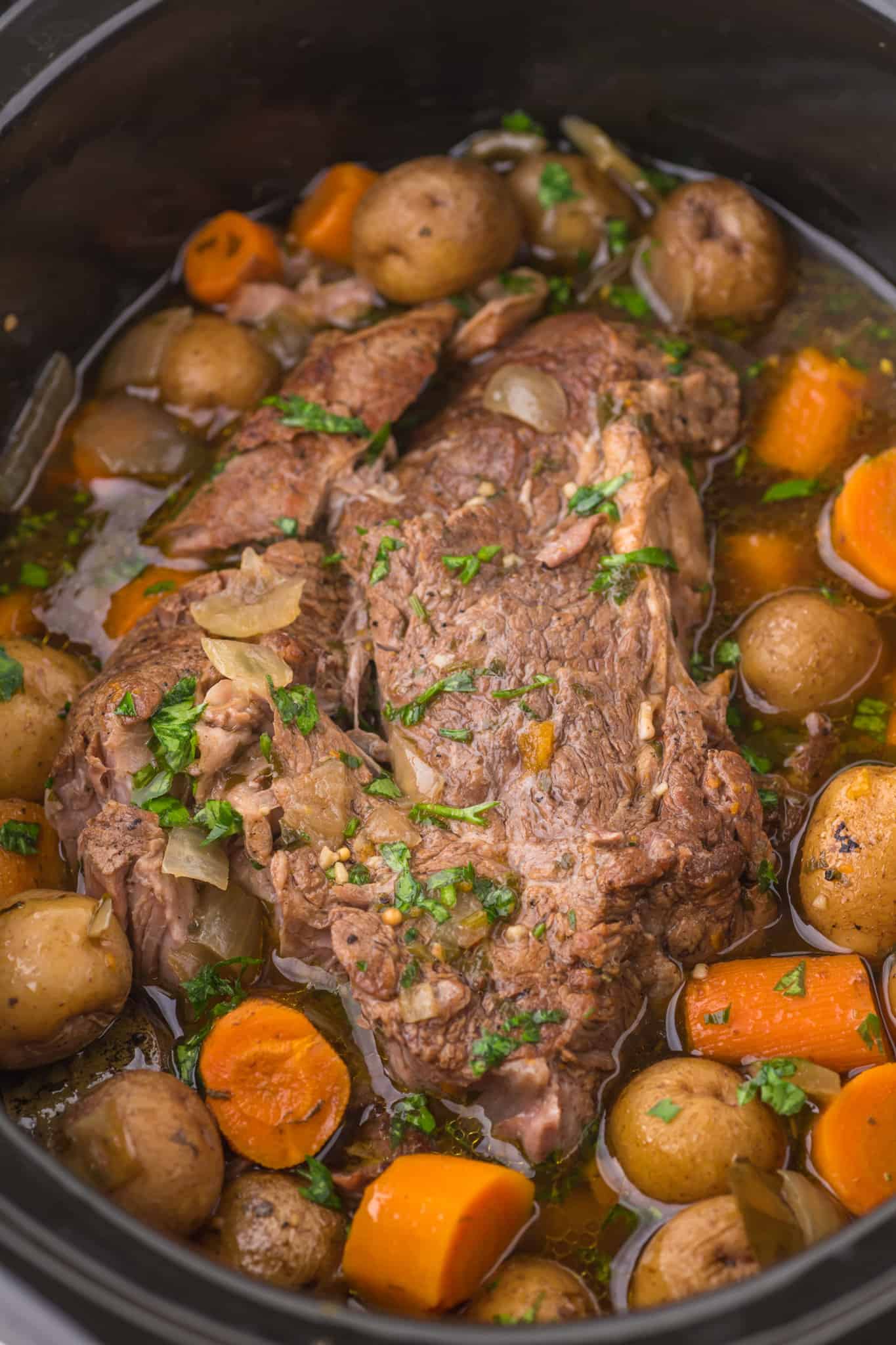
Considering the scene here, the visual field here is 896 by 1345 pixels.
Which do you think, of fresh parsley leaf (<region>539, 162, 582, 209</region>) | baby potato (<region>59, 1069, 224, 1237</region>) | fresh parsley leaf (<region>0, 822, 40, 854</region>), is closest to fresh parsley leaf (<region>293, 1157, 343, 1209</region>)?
baby potato (<region>59, 1069, 224, 1237</region>)

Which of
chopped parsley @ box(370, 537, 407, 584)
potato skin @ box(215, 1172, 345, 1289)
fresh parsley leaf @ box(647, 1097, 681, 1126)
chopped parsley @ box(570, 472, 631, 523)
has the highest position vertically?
chopped parsley @ box(370, 537, 407, 584)

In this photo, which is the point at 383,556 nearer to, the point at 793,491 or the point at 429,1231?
the point at 793,491

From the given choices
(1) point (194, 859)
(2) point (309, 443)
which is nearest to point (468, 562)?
(2) point (309, 443)

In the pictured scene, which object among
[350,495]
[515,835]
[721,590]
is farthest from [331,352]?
[515,835]

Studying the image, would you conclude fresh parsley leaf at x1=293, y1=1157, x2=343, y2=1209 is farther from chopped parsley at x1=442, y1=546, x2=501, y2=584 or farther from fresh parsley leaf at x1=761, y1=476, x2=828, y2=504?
fresh parsley leaf at x1=761, y1=476, x2=828, y2=504

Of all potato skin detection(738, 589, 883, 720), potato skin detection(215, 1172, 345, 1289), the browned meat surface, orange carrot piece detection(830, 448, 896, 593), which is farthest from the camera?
orange carrot piece detection(830, 448, 896, 593)

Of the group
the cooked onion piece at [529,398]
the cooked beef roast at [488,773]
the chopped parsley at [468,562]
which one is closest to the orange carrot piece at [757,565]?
the cooked beef roast at [488,773]

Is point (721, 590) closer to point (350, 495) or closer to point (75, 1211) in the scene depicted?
point (350, 495)
